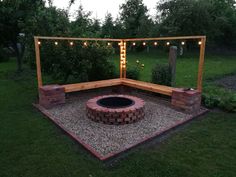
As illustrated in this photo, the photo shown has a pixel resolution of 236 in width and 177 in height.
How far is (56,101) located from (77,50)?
2016mm

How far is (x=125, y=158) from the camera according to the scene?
2900 mm

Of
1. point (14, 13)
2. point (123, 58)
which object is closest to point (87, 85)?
point (123, 58)

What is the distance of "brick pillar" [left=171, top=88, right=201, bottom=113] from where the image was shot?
4.51m

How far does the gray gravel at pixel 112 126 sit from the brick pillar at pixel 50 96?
0.51ft

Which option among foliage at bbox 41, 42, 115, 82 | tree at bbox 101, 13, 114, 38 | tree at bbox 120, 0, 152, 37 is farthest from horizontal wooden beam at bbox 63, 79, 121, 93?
tree at bbox 120, 0, 152, 37

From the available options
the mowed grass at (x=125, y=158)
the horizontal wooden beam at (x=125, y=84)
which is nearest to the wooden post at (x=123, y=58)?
the horizontal wooden beam at (x=125, y=84)

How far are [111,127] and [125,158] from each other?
106 cm

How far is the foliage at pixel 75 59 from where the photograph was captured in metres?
6.18

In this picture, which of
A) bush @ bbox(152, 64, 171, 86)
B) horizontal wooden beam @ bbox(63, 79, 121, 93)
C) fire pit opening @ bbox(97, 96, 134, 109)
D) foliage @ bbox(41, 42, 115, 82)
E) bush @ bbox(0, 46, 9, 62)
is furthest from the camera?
bush @ bbox(0, 46, 9, 62)

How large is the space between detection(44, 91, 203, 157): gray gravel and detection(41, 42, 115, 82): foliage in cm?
148

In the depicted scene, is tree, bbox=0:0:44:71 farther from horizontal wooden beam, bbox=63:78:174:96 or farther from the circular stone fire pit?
the circular stone fire pit

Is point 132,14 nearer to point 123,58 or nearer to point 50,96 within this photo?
point 123,58

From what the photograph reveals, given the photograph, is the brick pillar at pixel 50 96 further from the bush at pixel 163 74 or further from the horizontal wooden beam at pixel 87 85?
the bush at pixel 163 74

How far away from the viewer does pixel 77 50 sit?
20.8 ft
